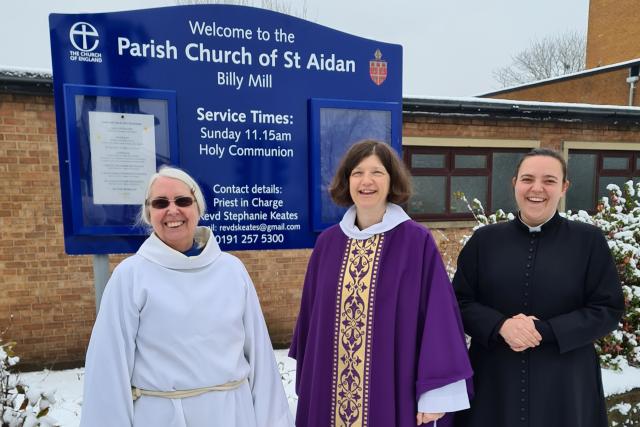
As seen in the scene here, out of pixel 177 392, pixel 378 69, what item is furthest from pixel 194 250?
pixel 378 69

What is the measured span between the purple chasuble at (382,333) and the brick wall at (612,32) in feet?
64.2

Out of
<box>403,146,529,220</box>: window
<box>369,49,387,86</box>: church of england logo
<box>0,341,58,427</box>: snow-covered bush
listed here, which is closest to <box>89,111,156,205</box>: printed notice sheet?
<box>0,341,58,427</box>: snow-covered bush

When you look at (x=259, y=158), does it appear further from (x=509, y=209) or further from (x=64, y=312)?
(x=509, y=209)

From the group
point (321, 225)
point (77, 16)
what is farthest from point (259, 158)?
point (77, 16)

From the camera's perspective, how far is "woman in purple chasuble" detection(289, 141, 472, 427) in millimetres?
1813

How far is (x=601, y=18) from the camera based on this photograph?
18.2 meters

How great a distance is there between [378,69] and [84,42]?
71.1 inches

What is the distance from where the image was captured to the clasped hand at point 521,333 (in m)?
1.84

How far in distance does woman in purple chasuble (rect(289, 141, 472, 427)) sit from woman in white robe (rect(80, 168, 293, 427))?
375mm

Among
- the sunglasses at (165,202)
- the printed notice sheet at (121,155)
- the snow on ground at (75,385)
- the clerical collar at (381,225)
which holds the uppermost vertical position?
the printed notice sheet at (121,155)

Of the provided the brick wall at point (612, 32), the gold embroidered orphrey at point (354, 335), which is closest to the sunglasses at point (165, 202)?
the gold embroidered orphrey at point (354, 335)

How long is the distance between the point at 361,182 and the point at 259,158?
3.38 feet

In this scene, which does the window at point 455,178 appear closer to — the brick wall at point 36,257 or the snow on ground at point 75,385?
the snow on ground at point 75,385

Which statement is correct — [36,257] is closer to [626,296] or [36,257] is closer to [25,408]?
[25,408]
